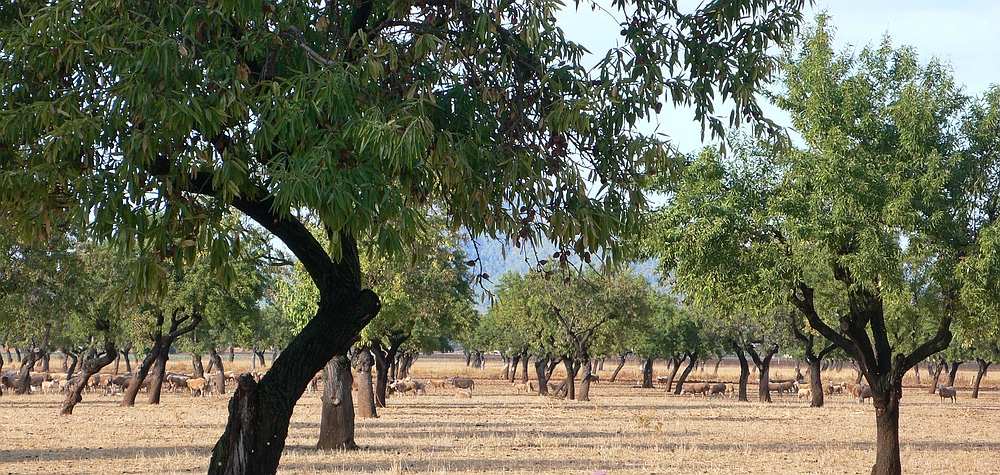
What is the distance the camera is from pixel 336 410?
2364 cm

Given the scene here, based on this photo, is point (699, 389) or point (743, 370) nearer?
point (743, 370)

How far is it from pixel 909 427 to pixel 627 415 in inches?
427

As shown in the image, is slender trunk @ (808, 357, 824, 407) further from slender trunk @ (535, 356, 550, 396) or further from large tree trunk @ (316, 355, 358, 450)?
large tree trunk @ (316, 355, 358, 450)

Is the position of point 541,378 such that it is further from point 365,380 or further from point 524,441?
point 524,441

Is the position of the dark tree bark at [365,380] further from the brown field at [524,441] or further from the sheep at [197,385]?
the sheep at [197,385]

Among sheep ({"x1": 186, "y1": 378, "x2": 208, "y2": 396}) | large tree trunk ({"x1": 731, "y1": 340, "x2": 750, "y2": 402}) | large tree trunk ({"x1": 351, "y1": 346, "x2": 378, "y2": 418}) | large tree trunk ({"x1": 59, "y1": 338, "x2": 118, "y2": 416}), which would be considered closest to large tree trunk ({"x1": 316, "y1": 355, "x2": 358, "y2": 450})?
large tree trunk ({"x1": 351, "y1": 346, "x2": 378, "y2": 418})

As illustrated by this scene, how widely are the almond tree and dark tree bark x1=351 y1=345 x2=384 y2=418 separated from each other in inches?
957

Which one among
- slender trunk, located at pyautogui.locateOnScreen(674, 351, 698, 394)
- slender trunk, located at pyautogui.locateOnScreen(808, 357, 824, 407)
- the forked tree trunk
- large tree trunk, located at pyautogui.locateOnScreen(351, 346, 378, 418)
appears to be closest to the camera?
the forked tree trunk

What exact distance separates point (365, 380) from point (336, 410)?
1232 cm

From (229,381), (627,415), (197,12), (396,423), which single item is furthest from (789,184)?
(229,381)

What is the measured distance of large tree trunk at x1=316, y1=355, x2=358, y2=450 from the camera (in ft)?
77.0

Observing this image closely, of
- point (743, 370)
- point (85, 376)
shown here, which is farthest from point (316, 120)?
point (743, 370)

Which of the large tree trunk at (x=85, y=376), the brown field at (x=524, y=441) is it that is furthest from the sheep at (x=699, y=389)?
the large tree trunk at (x=85, y=376)

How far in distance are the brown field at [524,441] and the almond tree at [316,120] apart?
1185cm
